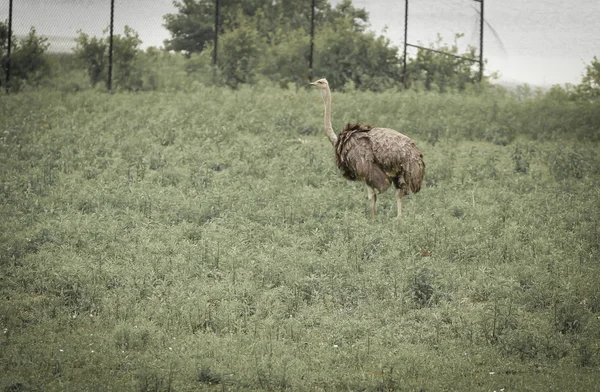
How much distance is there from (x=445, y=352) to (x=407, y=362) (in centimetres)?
51

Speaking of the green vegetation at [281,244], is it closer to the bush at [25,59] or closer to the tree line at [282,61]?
the bush at [25,59]

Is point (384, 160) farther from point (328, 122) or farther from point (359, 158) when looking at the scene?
point (328, 122)

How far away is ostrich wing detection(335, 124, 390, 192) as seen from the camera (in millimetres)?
13281

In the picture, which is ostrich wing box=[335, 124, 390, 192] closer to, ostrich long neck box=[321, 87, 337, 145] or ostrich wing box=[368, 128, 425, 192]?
ostrich wing box=[368, 128, 425, 192]

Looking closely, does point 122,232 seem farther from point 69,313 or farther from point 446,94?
point 446,94

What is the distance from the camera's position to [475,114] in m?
21.2

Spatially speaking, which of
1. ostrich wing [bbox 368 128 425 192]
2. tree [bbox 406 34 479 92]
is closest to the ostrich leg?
ostrich wing [bbox 368 128 425 192]

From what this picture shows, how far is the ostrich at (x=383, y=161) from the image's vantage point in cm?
1317

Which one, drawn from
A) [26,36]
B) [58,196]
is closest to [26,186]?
[58,196]

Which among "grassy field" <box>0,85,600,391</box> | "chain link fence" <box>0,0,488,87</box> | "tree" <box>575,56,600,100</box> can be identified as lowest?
"grassy field" <box>0,85,600,391</box>

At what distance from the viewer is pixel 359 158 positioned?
1334 cm

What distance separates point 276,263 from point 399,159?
3090mm

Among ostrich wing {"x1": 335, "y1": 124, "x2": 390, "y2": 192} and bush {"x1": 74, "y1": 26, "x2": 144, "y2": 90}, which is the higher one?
bush {"x1": 74, "y1": 26, "x2": 144, "y2": 90}

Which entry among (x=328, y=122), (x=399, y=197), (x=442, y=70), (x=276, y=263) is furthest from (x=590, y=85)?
(x=276, y=263)
